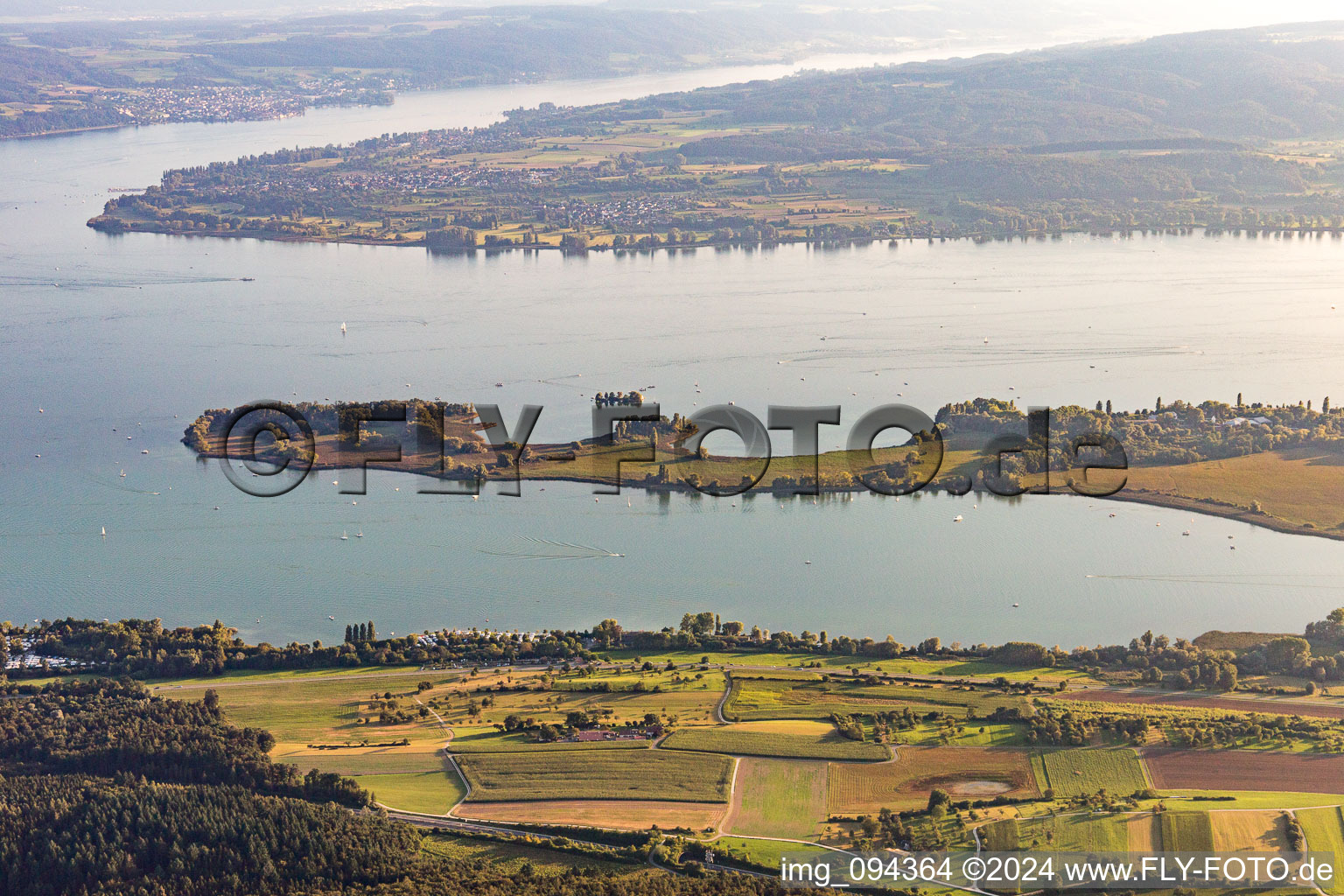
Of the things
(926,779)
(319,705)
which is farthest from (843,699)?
(319,705)

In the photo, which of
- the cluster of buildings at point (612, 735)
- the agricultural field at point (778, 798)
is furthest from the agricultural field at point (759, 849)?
the cluster of buildings at point (612, 735)

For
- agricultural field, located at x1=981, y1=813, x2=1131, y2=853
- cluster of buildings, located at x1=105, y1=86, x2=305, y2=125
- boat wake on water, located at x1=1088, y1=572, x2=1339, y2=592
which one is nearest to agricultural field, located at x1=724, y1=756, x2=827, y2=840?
agricultural field, located at x1=981, y1=813, x2=1131, y2=853

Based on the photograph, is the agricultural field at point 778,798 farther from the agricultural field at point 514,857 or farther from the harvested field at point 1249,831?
the harvested field at point 1249,831

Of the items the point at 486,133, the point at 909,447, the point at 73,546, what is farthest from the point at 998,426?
the point at 486,133

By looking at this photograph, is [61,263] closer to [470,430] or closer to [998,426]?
[470,430]

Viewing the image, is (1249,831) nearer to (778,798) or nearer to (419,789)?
(778,798)

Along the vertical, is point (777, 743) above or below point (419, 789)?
above
